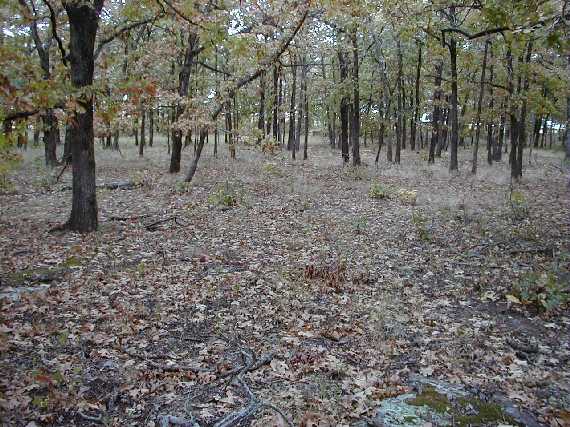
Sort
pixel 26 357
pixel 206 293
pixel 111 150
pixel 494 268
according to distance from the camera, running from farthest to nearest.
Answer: pixel 111 150, pixel 494 268, pixel 206 293, pixel 26 357

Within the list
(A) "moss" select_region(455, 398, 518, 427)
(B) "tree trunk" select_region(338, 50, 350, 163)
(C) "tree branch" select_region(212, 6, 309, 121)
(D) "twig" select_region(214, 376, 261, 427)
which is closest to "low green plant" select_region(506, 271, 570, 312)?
(A) "moss" select_region(455, 398, 518, 427)

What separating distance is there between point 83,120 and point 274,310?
6.70 m

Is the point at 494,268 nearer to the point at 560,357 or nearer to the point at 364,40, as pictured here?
the point at 560,357

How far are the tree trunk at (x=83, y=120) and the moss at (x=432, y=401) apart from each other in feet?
27.9

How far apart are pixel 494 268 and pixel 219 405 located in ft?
21.2

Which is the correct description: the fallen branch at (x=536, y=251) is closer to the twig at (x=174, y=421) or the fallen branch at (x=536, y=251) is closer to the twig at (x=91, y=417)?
the twig at (x=174, y=421)

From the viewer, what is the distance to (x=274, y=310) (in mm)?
7523

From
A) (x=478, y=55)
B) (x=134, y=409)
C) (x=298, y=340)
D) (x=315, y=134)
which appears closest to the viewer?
(x=134, y=409)

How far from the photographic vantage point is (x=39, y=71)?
7414mm

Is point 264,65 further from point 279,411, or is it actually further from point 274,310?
point 279,411

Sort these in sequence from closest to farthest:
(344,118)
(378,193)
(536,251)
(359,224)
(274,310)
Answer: (274,310) → (536,251) → (359,224) → (378,193) → (344,118)

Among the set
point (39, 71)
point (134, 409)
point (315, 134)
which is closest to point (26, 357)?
point (134, 409)

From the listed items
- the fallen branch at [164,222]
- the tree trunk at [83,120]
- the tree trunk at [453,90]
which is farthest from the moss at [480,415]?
the tree trunk at [453,90]

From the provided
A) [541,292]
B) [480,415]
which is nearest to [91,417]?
[480,415]
